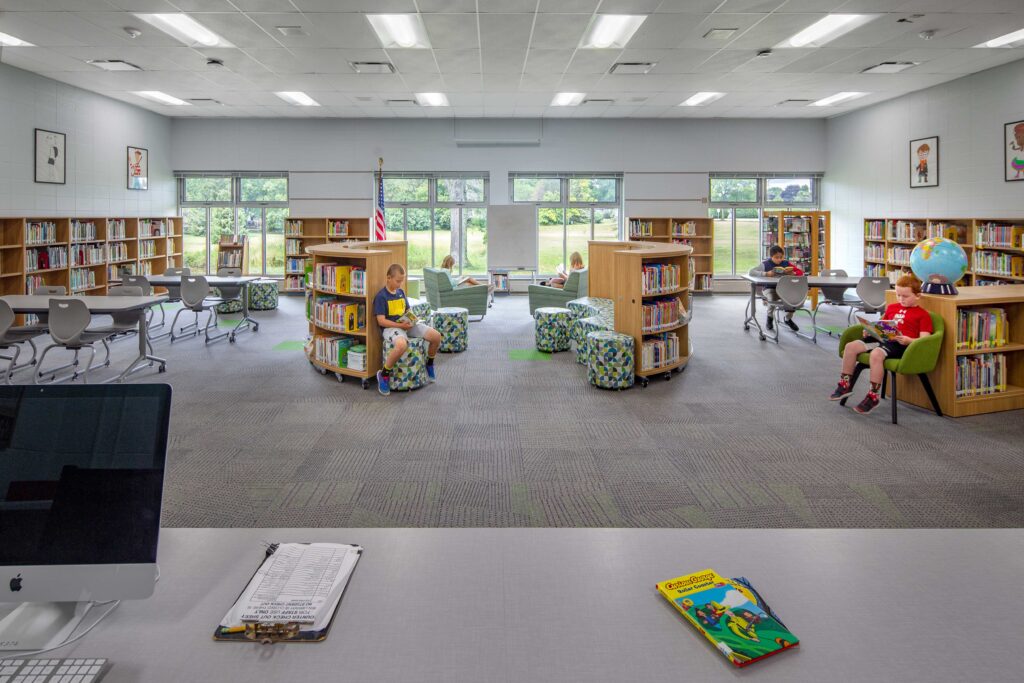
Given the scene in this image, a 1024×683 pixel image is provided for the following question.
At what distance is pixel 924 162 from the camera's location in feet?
40.5

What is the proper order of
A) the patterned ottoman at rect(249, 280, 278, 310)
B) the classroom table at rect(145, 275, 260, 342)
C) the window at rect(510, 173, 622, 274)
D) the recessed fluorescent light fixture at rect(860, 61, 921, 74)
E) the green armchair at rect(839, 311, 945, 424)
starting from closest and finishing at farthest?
the green armchair at rect(839, 311, 945, 424) < the classroom table at rect(145, 275, 260, 342) < the recessed fluorescent light fixture at rect(860, 61, 921, 74) < the patterned ottoman at rect(249, 280, 278, 310) < the window at rect(510, 173, 622, 274)

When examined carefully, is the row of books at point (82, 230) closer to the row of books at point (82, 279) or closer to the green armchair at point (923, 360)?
the row of books at point (82, 279)

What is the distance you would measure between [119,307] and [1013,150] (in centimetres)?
1210

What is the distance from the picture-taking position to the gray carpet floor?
13.1ft

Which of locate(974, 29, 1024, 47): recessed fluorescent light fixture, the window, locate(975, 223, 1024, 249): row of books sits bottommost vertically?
locate(975, 223, 1024, 249): row of books

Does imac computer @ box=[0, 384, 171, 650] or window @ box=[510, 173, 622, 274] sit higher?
window @ box=[510, 173, 622, 274]

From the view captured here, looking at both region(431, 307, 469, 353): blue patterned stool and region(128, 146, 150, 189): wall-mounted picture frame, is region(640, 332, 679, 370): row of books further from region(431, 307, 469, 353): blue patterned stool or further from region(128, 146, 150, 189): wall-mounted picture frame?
region(128, 146, 150, 189): wall-mounted picture frame

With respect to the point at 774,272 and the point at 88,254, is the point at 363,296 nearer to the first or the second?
the point at 774,272

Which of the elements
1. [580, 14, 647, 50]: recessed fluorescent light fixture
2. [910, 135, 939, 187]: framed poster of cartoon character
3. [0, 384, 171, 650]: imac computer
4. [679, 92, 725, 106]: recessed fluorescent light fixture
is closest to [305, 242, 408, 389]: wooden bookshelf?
[580, 14, 647, 50]: recessed fluorescent light fixture

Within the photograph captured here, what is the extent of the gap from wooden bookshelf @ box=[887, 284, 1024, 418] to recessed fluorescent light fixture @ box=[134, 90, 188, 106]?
493 inches

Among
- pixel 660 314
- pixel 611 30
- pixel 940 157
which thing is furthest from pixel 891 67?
pixel 660 314

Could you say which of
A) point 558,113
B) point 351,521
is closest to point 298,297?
point 558,113

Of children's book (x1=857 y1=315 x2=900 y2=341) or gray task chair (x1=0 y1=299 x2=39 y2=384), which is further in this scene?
gray task chair (x1=0 y1=299 x2=39 y2=384)

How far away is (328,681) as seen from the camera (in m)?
1.16
